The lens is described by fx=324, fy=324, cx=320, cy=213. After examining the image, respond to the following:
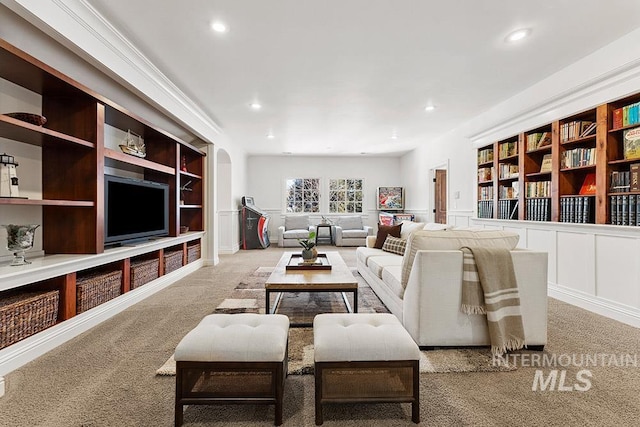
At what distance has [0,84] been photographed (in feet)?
7.54

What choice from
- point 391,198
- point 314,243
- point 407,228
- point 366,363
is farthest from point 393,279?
point 391,198

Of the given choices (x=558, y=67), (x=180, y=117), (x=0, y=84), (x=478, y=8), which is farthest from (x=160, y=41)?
(x=558, y=67)

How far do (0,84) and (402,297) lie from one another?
332 centimetres

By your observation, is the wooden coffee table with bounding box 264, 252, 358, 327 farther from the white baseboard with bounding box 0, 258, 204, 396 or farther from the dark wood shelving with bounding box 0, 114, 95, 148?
the dark wood shelving with bounding box 0, 114, 95, 148

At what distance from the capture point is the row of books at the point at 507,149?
446cm

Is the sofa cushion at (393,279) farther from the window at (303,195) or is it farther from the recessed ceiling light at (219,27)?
the window at (303,195)

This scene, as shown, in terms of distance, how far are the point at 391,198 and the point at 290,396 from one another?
7823 mm

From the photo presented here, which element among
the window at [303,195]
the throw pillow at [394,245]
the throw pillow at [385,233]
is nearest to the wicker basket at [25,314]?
the throw pillow at [394,245]

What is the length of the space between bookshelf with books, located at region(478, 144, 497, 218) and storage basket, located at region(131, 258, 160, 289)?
4712mm

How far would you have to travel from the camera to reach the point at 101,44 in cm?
260

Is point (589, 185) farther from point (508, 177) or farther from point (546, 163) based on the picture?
point (508, 177)

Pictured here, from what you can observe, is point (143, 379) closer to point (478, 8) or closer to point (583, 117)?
point (478, 8)

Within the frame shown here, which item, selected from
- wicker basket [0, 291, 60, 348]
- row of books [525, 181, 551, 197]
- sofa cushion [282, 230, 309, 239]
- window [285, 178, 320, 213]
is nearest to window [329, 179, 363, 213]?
window [285, 178, 320, 213]

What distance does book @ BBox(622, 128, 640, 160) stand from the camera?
2.80 meters
